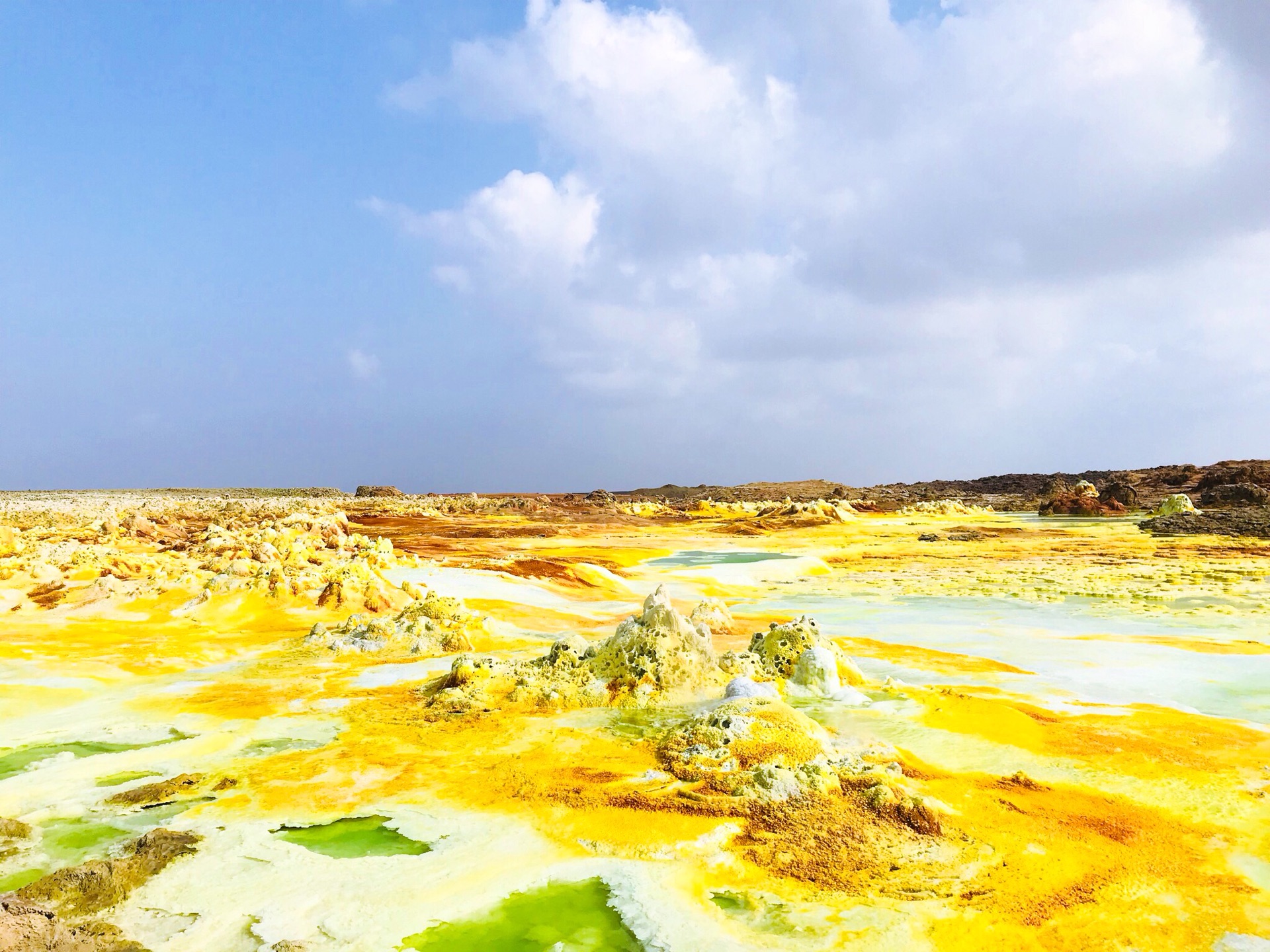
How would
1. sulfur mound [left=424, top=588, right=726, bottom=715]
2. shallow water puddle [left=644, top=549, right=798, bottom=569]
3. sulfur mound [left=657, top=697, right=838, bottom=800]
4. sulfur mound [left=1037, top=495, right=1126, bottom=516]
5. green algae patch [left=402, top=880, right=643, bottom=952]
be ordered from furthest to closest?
1. sulfur mound [left=1037, top=495, right=1126, bottom=516]
2. shallow water puddle [left=644, top=549, right=798, bottom=569]
3. sulfur mound [left=424, top=588, right=726, bottom=715]
4. sulfur mound [left=657, top=697, right=838, bottom=800]
5. green algae patch [left=402, top=880, right=643, bottom=952]

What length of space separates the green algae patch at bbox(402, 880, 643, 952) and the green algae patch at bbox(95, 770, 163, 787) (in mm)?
2947

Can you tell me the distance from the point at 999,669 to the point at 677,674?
3.92 metres

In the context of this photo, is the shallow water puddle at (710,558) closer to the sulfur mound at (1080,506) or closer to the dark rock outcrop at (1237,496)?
the sulfur mound at (1080,506)

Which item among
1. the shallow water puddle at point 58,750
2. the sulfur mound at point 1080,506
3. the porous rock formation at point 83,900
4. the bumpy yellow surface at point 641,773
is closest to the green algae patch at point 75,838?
the bumpy yellow surface at point 641,773

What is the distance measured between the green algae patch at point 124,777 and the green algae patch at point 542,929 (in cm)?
295

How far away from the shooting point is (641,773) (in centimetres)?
479

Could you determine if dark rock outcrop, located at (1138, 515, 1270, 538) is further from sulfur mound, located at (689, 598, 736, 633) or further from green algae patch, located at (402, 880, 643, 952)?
green algae patch, located at (402, 880, 643, 952)

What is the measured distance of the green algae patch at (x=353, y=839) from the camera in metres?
3.82

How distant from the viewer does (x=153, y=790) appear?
14.8ft

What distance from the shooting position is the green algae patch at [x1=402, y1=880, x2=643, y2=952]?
9.79ft

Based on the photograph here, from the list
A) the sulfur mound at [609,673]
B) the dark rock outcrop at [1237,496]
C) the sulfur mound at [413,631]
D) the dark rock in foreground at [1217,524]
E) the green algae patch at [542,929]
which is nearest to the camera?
the green algae patch at [542,929]

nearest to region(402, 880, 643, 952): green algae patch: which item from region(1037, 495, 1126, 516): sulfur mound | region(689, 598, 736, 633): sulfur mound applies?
region(689, 598, 736, 633): sulfur mound

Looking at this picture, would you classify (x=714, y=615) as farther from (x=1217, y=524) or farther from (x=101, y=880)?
(x=1217, y=524)

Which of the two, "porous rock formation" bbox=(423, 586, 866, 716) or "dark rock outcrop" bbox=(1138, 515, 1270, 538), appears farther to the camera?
"dark rock outcrop" bbox=(1138, 515, 1270, 538)
